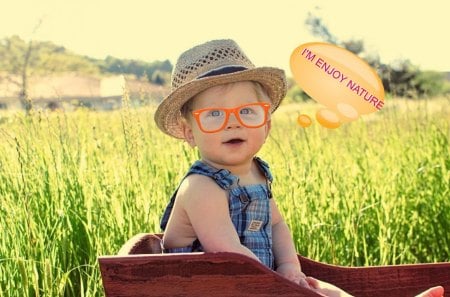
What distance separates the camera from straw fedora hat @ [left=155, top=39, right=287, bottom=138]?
2508 mm

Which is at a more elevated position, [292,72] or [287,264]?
[292,72]

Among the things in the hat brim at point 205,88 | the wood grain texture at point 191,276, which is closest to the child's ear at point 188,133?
the hat brim at point 205,88

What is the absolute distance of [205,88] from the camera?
253 centimetres

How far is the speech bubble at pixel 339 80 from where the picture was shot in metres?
3.24

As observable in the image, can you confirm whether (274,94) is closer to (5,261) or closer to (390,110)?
(5,261)

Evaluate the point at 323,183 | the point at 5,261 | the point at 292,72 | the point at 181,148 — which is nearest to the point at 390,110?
the point at 323,183

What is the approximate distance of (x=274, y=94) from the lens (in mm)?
2801

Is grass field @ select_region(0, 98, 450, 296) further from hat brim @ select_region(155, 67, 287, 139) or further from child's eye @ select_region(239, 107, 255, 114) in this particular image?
child's eye @ select_region(239, 107, 255, 114)

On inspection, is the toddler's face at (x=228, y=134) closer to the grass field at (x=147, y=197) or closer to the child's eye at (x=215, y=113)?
the child's eye at (x=215, y=113)

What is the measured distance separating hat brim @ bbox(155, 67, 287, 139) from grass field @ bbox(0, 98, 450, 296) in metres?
0.60

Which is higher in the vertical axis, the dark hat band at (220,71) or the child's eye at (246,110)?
the dark hat band at (220,71)

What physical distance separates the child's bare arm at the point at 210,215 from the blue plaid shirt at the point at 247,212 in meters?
0.04

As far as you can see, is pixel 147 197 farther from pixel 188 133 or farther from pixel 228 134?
pixel 228 134

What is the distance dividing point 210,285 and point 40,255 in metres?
1.27
